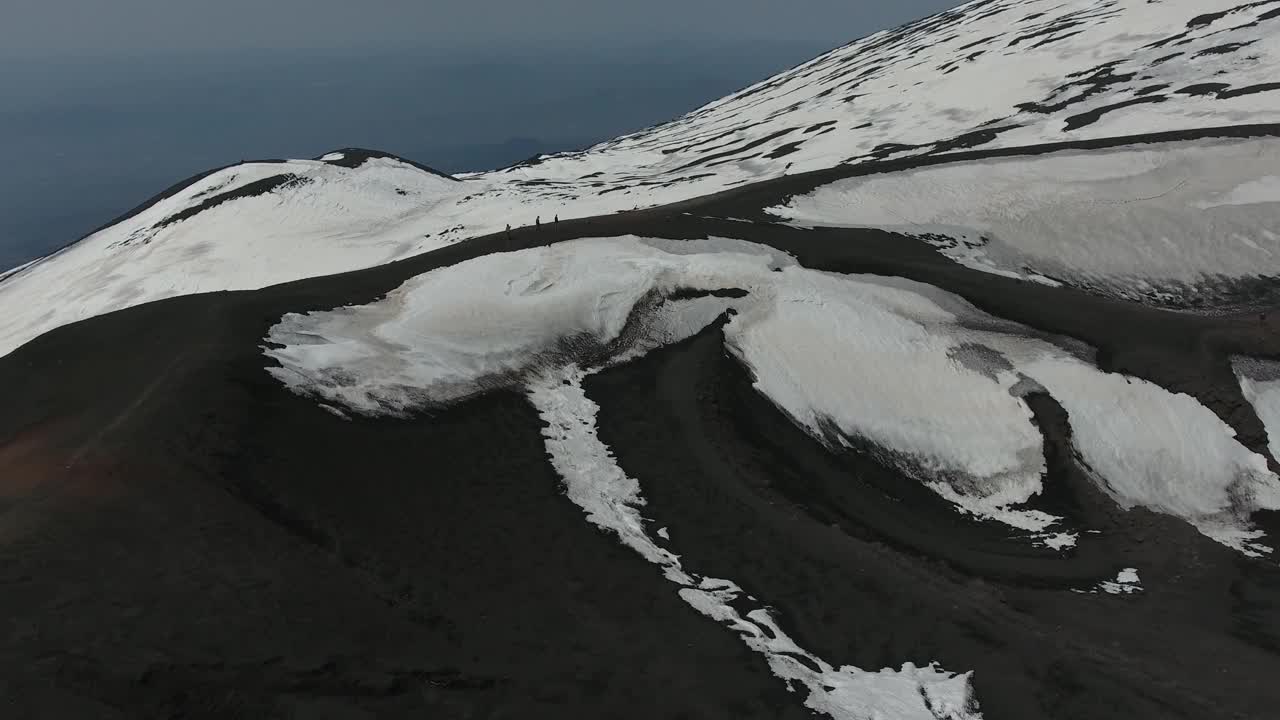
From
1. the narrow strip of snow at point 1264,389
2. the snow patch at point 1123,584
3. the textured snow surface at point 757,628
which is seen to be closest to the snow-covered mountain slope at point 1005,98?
the narrow strip of snow at point 1264,389

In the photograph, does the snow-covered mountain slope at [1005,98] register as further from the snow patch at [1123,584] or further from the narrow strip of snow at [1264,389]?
the snow patch at [1123,584]

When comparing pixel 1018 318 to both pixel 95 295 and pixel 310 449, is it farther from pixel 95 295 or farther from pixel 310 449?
pixel 95 295

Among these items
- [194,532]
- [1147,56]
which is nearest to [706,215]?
[194,532]

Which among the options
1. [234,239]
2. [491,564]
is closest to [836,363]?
[491,564]

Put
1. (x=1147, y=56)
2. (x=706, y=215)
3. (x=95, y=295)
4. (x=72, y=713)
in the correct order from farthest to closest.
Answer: (x=1147, y=56), (x=95, y=295), (x=706, y=215), (x=72, y=713)

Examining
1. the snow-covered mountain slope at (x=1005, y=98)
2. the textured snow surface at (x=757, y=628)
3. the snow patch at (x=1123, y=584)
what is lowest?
the snow patch at (x=1123, y=584)

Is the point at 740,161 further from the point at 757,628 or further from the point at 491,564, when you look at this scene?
the point at 491,564

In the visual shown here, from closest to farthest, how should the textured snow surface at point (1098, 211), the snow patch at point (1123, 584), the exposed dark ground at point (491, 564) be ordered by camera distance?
the exposed dark ground at point (491, 564) < the snow patch at point (1123, 584) < the textured snow surface at point (1098, 211)
